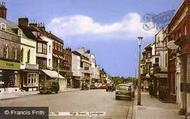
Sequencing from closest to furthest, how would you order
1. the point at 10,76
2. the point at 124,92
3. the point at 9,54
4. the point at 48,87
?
1. the point at 124,92
2. the point at 10,76
3. the point at 9,54
4. the point at 48,87

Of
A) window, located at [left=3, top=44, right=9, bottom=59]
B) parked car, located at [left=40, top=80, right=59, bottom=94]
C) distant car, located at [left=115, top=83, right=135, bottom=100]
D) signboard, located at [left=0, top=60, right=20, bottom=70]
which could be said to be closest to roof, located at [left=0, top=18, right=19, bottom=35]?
window, located at [left=3, top=44, right=9, bottom=59]

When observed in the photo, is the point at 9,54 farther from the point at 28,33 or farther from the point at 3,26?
the point at 28,33

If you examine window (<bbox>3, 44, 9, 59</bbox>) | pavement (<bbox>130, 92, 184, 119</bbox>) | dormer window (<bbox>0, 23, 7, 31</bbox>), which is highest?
dormer window (<bbox>0, 23, 7, 31</bbox>)

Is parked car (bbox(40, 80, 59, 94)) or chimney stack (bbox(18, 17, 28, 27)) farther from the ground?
chimney stack (bbox(18, 17, 28, 27))

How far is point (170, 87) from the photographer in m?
41.1

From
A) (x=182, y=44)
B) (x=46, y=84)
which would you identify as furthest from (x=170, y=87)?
(x=182, y=44)

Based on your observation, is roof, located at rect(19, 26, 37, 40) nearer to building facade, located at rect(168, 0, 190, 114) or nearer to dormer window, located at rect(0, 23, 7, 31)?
dormer window, located at rect(0, 23, 7, 31)

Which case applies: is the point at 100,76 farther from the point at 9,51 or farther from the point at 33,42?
the point at 9,51

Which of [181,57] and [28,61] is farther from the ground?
[28,61]

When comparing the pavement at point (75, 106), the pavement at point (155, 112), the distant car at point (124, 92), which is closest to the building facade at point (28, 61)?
the distant car at point (124, 92)

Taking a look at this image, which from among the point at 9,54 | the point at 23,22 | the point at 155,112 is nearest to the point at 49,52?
the point at 23,22

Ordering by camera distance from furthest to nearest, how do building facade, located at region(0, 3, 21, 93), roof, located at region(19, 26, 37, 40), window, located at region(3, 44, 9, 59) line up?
roof, located at region(19, 26, 37, 40) < window, located at region(3, 44, 9, 59) < building facade, located at region(0, 3, 21, 93)

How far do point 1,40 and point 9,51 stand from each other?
2562mm

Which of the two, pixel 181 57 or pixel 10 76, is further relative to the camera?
pixel 10 76
